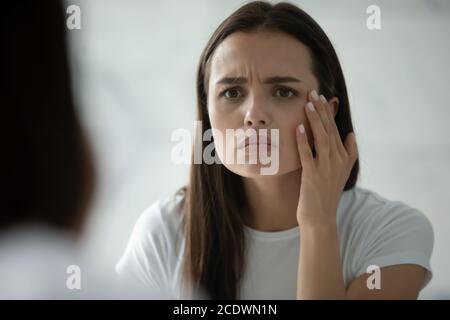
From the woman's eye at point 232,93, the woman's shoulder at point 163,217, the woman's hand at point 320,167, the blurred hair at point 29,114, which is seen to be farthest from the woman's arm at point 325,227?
the blurred hair at point 29,114

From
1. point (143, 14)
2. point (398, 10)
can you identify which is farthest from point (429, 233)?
point (143, 14)

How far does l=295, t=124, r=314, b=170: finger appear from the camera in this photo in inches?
36.4

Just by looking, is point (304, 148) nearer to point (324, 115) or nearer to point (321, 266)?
point (324, 115)

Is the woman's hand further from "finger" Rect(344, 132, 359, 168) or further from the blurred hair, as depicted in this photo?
the blurred hair

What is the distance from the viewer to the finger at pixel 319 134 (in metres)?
0.92

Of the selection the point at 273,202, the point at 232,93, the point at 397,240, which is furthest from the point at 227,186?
the point at 397,240

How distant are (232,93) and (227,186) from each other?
0.20 m

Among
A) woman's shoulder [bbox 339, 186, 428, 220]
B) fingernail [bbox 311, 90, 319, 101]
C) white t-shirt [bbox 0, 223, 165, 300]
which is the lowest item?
white t-shirt [bbox 0, 223, 165, 300]

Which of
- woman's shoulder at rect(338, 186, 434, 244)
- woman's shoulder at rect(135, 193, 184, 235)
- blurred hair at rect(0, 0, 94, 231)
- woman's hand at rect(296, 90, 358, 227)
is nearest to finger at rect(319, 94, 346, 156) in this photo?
woman's hand at rect(296, 90, 358, 227)

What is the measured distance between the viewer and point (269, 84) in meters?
0.93

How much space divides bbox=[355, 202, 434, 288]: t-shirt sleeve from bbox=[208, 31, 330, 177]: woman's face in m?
0.19

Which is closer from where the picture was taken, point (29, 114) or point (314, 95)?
point (314, 95)
